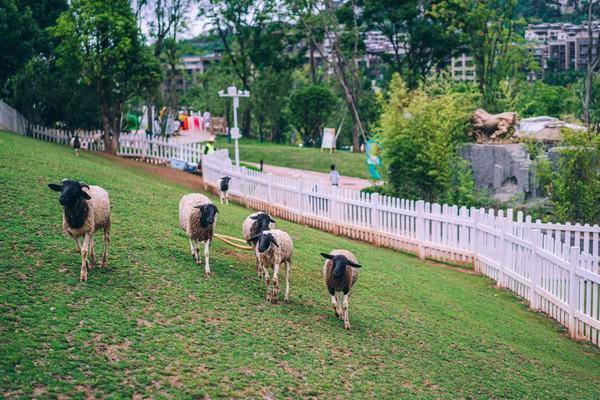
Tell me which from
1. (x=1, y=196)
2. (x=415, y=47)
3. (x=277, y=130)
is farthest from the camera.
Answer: (x=277, y=130)

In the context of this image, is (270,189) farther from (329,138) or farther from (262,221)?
(329,138)

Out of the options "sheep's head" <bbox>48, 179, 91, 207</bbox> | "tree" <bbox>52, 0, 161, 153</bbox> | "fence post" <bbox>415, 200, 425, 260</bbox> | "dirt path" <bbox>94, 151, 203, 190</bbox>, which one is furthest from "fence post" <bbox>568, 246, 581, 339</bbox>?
"tree" <bbox>52, 0, 161, 153</bbox>

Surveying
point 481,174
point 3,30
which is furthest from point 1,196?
point 3,30

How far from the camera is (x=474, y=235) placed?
60.4ft

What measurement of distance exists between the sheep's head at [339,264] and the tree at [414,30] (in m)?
32.3

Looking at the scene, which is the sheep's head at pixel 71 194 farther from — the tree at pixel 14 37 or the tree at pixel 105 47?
the tree at pixel 14 37

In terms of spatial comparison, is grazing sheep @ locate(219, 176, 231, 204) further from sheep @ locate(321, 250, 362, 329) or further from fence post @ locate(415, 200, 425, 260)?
sheep @ locate(321, 250, 362, 329)

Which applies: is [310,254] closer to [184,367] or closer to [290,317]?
[290,317]

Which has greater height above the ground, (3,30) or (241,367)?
(3,30)

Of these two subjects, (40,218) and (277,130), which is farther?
(277,130)

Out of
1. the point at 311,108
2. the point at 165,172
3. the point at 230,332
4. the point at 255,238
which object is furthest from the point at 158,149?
the point at 230,332

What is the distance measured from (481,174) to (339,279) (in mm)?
14532

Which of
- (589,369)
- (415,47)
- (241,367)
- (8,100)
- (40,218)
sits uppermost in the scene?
(415,47)

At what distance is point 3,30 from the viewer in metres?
36.2
